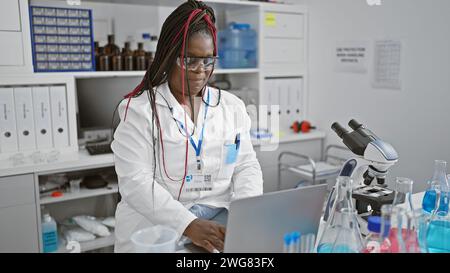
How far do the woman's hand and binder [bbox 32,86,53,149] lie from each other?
143 cm

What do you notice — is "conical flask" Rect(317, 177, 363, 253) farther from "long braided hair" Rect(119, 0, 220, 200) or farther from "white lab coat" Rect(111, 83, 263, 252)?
"long braided hair" Rect(119, 0, 220, 200)

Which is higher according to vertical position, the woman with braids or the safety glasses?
the safety glasses

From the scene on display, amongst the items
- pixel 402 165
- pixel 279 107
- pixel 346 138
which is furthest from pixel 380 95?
pixel 346 138

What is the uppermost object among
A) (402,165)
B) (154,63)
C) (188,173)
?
(154,63)

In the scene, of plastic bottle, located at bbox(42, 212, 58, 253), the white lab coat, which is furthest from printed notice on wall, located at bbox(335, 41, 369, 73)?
plastic bottle, located at bbox(42, 212, 58, 253)

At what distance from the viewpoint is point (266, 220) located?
0.91m

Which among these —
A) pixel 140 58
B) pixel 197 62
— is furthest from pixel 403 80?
pixel 140 58

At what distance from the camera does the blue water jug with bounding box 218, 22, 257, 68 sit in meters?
2.96

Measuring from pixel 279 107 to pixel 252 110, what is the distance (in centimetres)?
22

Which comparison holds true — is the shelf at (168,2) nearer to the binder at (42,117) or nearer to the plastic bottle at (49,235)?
the binder at (42,117)

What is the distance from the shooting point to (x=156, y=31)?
288 cm

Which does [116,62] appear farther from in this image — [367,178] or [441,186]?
[441,186]

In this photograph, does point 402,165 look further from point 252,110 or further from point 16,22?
point 16,22

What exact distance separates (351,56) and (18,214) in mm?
2164
